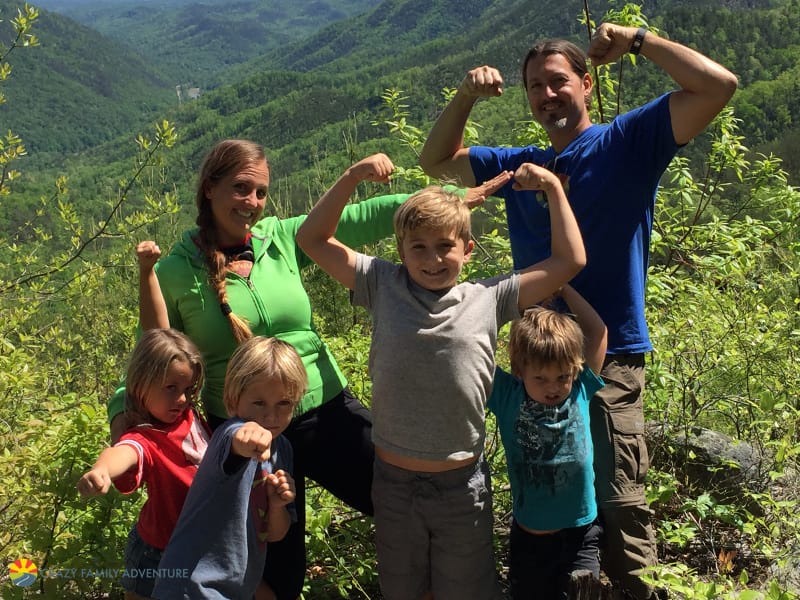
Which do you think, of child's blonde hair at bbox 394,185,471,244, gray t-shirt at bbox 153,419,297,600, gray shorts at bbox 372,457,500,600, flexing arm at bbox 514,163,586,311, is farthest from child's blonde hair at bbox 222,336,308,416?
flexing arm at bbox 514,163,586,311

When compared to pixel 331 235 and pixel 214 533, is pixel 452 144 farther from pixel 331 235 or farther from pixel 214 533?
pixel 214 533

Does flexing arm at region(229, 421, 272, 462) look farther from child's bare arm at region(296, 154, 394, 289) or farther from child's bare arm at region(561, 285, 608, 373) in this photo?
child's bare arm at region(561, 285, 608, 373)

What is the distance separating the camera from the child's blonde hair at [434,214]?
228 cm

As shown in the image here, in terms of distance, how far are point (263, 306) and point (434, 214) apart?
2.43ft

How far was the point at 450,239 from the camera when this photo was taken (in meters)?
2.30

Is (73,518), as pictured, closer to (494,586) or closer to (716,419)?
(494,586)

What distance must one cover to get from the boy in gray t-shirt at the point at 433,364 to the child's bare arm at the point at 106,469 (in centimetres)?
80

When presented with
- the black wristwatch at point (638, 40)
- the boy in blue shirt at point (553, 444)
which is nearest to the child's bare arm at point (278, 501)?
the boy in blue shirt at point (553, 444)

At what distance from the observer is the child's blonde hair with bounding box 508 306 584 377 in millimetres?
2342

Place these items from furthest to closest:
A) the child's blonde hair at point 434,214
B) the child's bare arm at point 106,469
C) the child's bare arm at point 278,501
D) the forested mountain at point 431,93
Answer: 1. the forested mountain at point 431,93
2. the child's blonde hair at point 434,214
3. the child's bare arm at point 278,501
4. the child's bare arm at point 106,469

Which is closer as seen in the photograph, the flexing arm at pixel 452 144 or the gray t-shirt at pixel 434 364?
the gray t-shirt at pixel 434 364

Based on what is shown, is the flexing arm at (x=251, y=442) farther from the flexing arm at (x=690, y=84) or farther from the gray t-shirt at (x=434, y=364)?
the flexing arm at (x=690, y=84)

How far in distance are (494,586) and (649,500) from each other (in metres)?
0.76

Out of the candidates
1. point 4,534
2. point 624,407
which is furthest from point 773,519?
point 4,534
